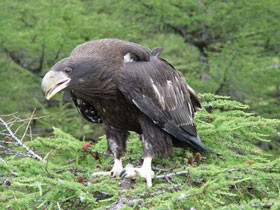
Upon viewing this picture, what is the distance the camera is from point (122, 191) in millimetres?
2781

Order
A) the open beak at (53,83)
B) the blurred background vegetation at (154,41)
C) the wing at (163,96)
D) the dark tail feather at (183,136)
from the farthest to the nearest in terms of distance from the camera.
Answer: the blurred background vegetation at (154,41) < the dark tail feather at (183,136) < the wing at (163,96) < the open beak at (53,83)

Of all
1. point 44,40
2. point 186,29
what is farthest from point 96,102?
point 186,29

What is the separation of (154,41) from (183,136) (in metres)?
5.47

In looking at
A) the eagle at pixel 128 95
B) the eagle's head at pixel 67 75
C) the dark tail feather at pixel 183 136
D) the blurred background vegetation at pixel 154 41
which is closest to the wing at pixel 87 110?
the eagle at pixel 128 95

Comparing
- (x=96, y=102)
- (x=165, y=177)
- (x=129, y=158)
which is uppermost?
(x=96, y=102)

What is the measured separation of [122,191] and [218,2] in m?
6.50

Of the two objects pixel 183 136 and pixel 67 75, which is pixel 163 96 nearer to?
pixel 183 136

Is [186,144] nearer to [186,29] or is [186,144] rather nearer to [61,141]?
[61,141]

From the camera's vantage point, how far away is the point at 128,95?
11.2ft

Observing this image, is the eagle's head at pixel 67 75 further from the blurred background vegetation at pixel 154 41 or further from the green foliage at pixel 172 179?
the blurred background vegetation at pixel 154 41

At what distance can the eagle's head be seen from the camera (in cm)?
319

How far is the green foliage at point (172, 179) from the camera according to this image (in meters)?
2.46

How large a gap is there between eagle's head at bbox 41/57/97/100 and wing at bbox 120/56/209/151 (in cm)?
29

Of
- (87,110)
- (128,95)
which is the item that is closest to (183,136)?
(128,95)
